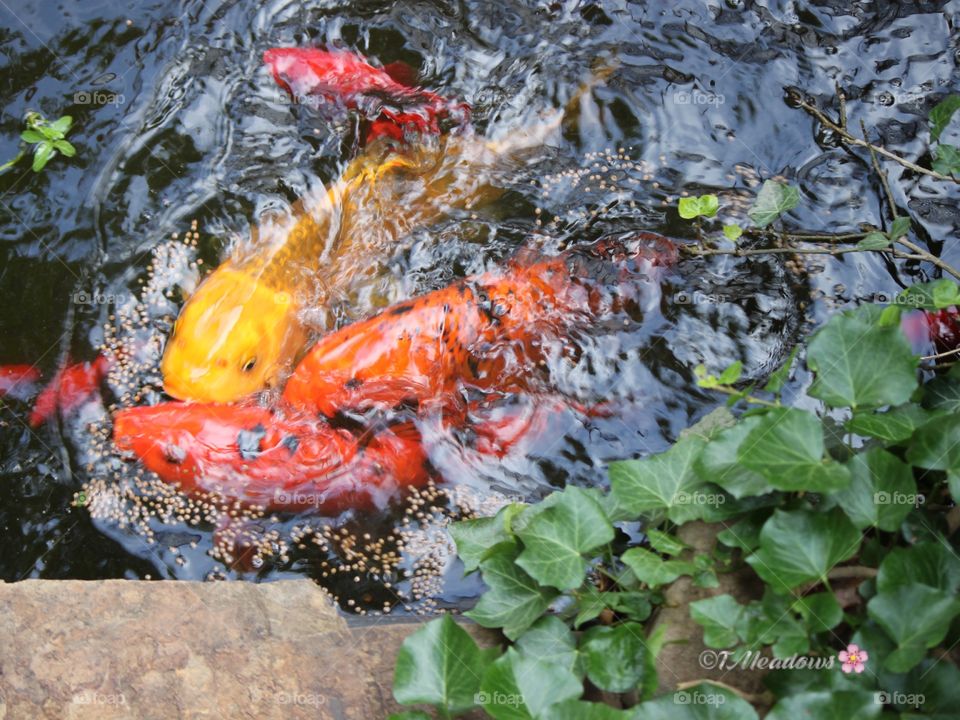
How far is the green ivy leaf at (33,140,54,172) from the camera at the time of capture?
4.22 meters

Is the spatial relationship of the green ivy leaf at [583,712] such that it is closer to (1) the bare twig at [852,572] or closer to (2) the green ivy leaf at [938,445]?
(1) the bare twig at [852,572]

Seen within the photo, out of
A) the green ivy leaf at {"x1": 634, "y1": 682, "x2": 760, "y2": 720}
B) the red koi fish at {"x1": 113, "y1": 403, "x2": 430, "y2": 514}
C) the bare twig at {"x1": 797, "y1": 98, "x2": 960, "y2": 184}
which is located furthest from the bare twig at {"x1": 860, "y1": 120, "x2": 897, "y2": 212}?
the green ivy leaf at {"x1": 634, "y1": 682, "x2": 760, "y2": 720}

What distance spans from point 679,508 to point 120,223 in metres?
2.86

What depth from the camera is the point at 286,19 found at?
4559 millimetres

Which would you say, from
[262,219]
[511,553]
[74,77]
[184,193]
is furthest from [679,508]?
[74,77]

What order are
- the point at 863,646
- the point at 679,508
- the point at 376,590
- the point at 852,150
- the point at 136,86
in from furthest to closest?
1. the point at 136,86
2. the point at 852,150
3. the point at 376,590
4. the point at 679,508
5. the point at 863,646

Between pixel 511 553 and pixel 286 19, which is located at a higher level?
pixel 286 19

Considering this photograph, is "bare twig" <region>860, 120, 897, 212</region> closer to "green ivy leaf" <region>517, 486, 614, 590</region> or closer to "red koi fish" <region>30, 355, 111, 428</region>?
"green ivy leaf" <region>517, 486, 614, 590</region>

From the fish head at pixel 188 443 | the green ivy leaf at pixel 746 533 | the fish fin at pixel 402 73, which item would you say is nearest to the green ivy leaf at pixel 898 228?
the green ivy leaf at pixel 746 533

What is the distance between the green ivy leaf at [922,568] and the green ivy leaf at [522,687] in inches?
34.6

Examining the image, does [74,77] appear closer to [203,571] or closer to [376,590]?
[203,571]

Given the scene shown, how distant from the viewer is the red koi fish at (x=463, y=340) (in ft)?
12.8

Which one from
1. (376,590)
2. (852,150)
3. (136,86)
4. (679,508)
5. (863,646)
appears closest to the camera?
(863,646)

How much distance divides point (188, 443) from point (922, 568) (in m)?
2.74
